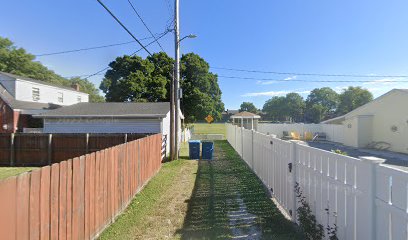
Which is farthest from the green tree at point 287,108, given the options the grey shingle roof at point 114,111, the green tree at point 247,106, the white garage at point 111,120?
the white garage at point 111,120

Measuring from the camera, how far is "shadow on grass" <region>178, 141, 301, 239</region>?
4.98 meters

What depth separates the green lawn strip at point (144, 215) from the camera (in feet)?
16.6

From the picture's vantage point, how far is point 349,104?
96.1 m

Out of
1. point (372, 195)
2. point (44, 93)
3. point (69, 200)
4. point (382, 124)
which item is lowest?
point (69, 200)

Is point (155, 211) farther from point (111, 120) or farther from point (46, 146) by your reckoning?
point (111, 120)

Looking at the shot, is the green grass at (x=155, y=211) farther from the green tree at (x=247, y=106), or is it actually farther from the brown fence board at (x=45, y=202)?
the green tree at (x=247, y=106)

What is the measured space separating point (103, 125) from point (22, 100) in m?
14.8

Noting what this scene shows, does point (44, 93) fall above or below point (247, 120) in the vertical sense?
above

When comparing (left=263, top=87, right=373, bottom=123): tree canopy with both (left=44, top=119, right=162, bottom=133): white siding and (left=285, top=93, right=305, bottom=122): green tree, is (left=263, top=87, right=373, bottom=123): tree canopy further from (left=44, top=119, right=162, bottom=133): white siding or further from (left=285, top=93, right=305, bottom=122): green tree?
(left=44, top=119, right=162, bottom=133): white siding

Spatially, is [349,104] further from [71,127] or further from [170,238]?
[170,238]

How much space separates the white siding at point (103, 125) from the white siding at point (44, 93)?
11659 mm

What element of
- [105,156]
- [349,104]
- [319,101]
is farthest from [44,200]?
[319,101]

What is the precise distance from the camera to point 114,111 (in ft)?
61.4

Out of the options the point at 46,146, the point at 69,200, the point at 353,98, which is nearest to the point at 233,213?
the point at 69,200
